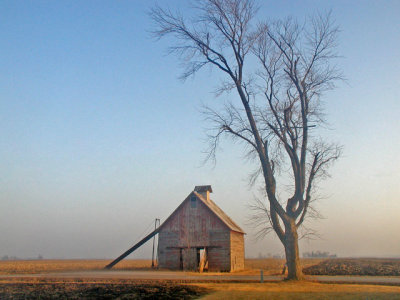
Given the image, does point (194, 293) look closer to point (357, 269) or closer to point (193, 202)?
point (193, 202)

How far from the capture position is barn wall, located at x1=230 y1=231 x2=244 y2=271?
3507 cm

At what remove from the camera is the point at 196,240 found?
35.2m

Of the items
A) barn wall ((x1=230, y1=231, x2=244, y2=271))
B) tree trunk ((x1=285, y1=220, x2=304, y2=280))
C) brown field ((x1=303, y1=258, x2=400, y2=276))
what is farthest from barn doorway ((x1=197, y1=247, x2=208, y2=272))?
tree trunk ((x1=285, y1=220, x2=304, y2=280))

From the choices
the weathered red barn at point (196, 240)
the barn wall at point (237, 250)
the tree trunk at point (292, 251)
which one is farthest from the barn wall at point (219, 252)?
the tree trunk at point (292, 251)

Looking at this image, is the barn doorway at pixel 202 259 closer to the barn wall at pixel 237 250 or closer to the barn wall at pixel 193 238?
the barn wall at pixel 193 238

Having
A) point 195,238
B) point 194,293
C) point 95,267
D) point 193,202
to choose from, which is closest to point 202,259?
point 195,238

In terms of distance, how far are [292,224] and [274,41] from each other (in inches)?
462

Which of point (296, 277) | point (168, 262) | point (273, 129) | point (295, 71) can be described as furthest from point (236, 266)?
point (295, 71)

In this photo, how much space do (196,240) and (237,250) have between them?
5399 mm

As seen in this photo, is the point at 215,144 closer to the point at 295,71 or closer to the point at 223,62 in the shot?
the point at 223,62

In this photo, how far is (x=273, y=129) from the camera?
22.5 m

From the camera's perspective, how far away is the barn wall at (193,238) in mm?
34406

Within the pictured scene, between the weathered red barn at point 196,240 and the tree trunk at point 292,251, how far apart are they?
46.2ft

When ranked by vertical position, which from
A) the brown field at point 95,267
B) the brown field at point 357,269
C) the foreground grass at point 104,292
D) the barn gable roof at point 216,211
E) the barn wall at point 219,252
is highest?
the barn gable roof at point 216,211
